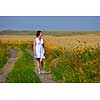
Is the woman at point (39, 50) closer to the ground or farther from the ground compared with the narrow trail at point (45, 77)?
farther from the ground

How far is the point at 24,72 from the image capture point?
11.2ft

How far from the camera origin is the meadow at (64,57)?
340 centimetres

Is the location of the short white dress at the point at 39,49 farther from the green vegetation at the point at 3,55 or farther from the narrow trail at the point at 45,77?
the green vegetation at the point at 3,55

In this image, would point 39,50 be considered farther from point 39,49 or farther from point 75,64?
point 75,64

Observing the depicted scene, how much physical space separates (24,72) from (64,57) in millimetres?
373

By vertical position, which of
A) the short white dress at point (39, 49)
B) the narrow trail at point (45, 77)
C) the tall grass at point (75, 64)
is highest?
the short white dress at point (39, 49)

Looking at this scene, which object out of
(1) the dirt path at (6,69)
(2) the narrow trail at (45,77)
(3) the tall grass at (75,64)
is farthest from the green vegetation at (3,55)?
(3) the tall grass at (75,64)

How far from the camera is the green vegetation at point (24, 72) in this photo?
11.2 ft
